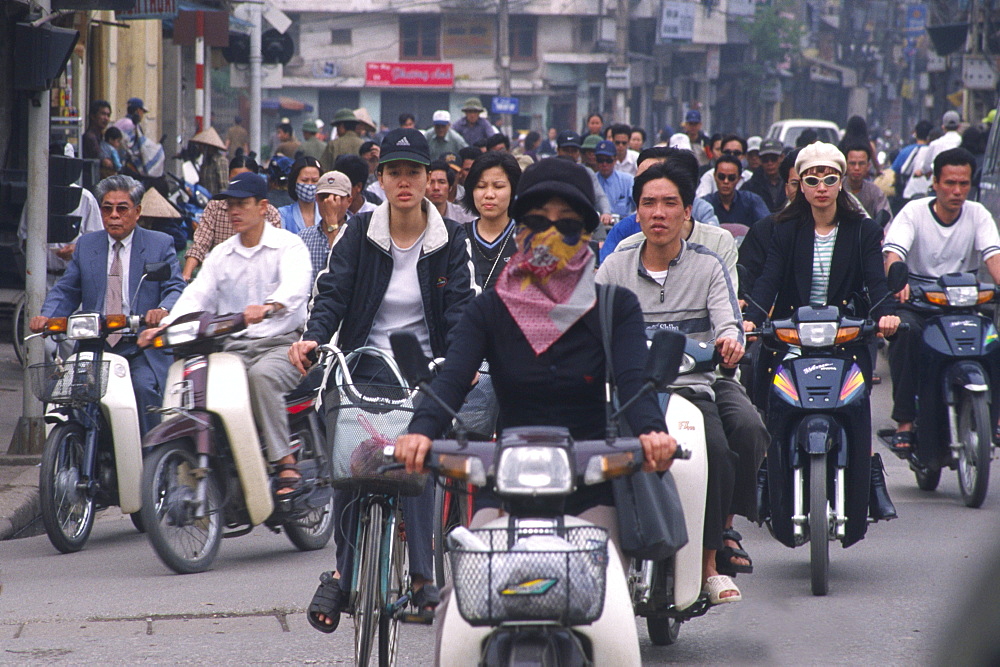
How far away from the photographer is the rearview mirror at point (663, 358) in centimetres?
365

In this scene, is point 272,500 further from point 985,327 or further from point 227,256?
point 985,327

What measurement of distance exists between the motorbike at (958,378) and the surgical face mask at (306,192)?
456cm

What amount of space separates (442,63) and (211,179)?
5070 cm

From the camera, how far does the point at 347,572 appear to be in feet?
15.9

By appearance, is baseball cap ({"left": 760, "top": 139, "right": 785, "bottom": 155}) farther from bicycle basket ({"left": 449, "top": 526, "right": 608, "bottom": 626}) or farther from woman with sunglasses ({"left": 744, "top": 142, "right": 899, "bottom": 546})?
bicycle basket ({"left": 449, "top": 526, "right": 608, "bottom": 626})

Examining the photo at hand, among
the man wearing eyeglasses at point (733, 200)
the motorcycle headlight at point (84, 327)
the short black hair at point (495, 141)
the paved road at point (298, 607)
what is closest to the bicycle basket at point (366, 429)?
the paved road at point (298, 607)

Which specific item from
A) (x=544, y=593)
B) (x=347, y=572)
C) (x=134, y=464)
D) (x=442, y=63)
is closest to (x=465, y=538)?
(x=544, y=593)

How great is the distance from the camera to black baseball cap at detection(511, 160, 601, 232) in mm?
3875

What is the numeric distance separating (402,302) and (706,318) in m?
1.17

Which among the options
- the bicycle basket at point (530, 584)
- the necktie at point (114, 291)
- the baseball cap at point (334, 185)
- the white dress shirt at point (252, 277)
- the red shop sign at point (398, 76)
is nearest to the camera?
the bicycle basket at point (530, 584)

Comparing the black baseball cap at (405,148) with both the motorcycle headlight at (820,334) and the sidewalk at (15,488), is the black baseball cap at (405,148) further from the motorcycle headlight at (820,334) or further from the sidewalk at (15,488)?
the sidewalk at (15,488)

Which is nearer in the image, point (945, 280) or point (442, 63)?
point (945, 280)

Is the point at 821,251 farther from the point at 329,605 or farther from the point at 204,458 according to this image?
the point at 329,605

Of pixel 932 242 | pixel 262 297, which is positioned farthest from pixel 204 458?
pixel 932 242
